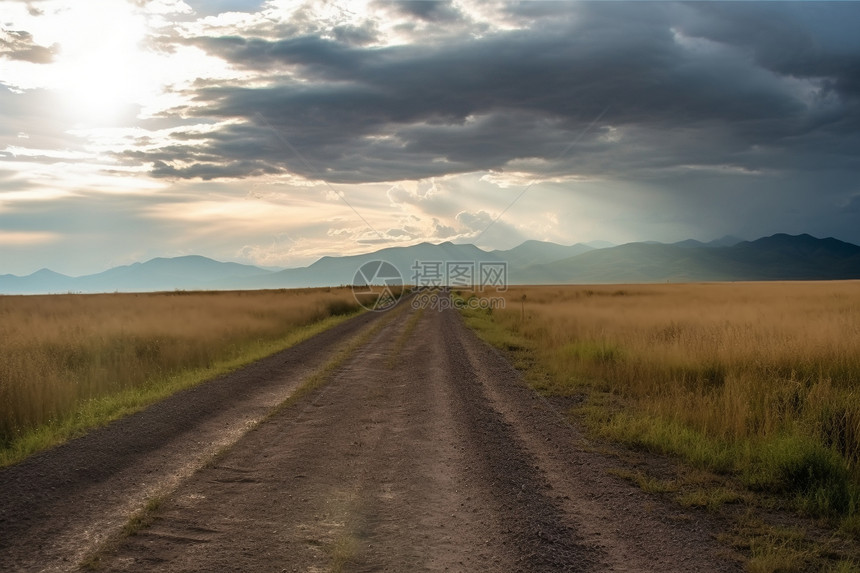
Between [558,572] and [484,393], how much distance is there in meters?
7.88

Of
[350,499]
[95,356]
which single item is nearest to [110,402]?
[95,356]

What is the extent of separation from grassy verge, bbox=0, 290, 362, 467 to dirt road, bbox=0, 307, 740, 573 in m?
0.61

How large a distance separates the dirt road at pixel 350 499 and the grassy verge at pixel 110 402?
606 mm

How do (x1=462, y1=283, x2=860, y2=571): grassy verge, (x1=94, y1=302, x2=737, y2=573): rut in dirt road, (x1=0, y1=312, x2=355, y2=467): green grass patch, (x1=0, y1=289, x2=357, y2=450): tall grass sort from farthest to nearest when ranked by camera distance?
(x1=0, y1=289, x2=357, y2=450): tall grass
(x1=0, y1=312, x2=355, y2=467): green grass patch
(x1=462, y1=283, x2=860, y2=571): grassy verge
(x1=94, y1=302, x2=737, y2=573): rut in dirt road

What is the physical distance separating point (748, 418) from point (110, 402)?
11615 millimetres

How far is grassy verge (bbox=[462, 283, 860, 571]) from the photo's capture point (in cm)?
585

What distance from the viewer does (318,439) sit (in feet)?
29.0

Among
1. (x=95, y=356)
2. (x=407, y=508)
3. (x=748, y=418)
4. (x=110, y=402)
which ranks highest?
(x=95, y=356)

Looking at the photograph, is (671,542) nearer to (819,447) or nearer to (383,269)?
(819,447)

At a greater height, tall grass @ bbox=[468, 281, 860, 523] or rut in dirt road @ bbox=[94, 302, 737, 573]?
tall grass @ bbox=[468, 281, 860, 523]

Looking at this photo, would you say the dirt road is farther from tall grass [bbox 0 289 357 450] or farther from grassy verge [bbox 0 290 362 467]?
tall grass [bbox 0 289 357 450]

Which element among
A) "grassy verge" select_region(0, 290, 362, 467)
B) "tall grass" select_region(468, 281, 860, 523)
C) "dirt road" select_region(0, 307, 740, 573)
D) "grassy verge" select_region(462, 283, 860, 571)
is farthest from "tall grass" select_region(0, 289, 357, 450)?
"tall grass" select_region(468, 281, 860, 523)

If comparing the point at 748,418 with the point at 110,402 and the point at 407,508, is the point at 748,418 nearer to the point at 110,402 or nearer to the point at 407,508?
the point at 407,508

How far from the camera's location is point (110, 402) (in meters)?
11.5
